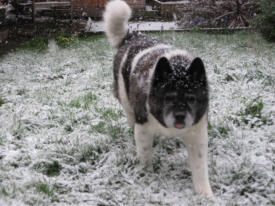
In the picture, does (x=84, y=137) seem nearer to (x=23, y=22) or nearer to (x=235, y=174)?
(x=235, y=174)

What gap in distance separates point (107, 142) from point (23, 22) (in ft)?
31.1

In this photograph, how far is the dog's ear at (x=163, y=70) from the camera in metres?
2.42

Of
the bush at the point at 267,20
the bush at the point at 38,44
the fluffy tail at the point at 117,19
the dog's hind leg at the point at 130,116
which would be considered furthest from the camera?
the bush at the point at 38,44

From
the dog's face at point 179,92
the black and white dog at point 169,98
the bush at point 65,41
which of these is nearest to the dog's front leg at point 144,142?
the black and white dog at point 169,98

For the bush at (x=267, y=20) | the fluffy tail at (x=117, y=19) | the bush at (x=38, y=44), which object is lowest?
the bush at (x=38, y=44)

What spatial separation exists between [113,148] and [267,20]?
6.32 metres

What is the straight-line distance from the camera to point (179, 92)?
241 cm

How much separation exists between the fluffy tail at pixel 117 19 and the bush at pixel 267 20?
5099mm

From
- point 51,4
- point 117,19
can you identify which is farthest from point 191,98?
point 51,4

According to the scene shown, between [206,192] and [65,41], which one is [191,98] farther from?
[65,41]

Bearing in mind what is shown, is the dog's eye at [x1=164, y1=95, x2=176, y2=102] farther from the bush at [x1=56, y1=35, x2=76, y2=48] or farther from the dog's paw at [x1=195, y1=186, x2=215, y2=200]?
the bush at [x1=56, y1=35, x2=76, y2=48]

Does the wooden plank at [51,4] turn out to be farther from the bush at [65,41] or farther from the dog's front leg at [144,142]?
the dog's front leg at [144,142]

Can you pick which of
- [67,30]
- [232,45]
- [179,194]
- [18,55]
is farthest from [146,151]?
[67,30]

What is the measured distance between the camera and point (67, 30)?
35.0 feet
